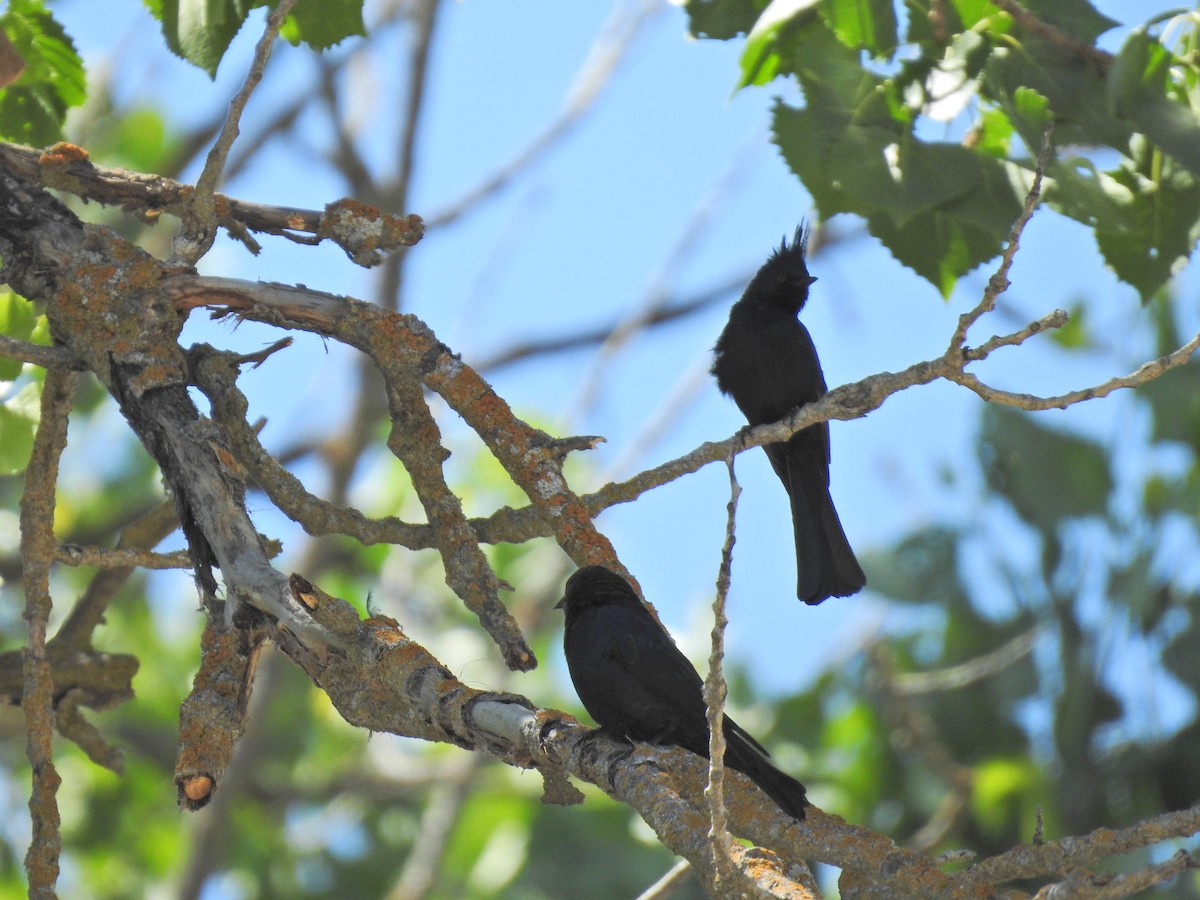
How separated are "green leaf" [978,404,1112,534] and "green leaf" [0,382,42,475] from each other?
644 centimetres

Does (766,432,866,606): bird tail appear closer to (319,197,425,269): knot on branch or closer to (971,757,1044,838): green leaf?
(319,197,425,269): knot on branch

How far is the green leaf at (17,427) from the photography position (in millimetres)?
4066

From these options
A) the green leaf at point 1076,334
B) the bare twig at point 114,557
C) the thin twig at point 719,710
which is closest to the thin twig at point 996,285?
the thin twig at point 719,710

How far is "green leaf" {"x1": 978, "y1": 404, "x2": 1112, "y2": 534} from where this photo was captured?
8859 millimetres

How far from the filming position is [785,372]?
17.9 ft

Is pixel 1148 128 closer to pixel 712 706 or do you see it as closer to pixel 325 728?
pixel 712 706

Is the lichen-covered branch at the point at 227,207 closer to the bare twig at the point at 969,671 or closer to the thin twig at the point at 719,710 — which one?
the thin twig at the point at 719,710

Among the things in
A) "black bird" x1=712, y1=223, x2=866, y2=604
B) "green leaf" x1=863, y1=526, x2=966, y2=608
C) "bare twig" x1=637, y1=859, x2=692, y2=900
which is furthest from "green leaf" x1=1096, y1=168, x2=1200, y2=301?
"green leaf" x1=863, y1=526, x2=966, y2=608

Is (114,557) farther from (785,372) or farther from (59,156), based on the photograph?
(785,372)

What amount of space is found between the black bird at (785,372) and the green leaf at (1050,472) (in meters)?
3.66

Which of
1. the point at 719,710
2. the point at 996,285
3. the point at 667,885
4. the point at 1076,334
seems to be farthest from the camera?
the point at 1076,334

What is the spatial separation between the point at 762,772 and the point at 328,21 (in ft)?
8.15

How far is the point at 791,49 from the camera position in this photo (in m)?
4.29

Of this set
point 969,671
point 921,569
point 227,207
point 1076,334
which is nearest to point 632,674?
point 227,207
